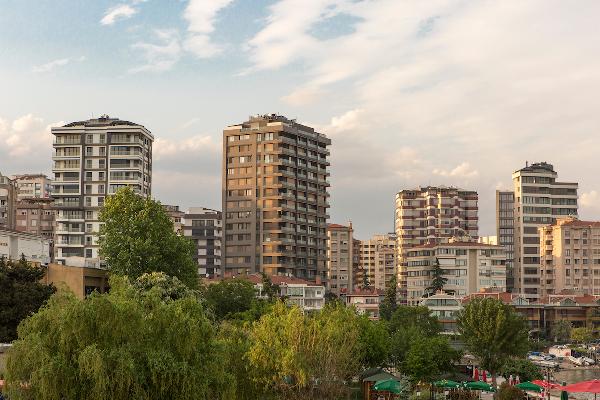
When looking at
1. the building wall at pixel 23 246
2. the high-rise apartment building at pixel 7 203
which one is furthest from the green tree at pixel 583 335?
the high-rise apartment building at pixel 7 203

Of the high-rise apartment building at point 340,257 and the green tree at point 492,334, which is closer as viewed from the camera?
the green tree at point 492,334

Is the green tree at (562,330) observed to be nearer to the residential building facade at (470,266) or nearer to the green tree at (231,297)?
the residential building facade at (470,266)

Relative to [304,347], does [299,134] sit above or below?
above

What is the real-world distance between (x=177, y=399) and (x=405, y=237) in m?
156

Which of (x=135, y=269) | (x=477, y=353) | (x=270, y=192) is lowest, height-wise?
(x=477, y=353)

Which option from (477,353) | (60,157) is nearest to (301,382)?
(477,353)

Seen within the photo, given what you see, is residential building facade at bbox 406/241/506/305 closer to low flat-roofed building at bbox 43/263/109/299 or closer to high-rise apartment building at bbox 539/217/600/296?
Result: high-rise apartment building at bbox 539/217/600/296

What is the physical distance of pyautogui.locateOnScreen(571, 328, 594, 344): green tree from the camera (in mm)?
128875

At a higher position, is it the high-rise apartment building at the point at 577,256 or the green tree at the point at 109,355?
the high-rise apartment building at the point at 577,256

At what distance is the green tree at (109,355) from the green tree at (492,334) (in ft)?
145

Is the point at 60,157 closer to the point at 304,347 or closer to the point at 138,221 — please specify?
the point at 138,221

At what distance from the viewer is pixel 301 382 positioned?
42031mm

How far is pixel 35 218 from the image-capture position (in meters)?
165

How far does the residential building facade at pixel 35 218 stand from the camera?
164 m
